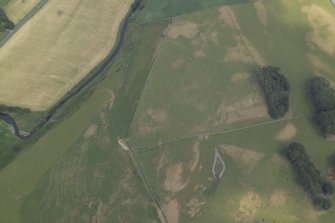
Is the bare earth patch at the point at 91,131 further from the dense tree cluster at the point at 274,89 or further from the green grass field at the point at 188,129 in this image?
the dense tree cluster at the point at 274,89

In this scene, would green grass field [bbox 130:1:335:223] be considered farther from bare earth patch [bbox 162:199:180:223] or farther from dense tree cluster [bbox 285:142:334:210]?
dense tree cluster [bbox 285:142:334:210]

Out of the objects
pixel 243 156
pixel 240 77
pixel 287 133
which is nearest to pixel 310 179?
pixel 287 133

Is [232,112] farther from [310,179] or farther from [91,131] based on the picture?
[91,131]

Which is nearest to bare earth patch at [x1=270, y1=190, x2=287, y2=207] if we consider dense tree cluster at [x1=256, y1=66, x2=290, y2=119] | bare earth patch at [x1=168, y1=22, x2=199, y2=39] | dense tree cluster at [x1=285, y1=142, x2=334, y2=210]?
dense tree cluster at [x1=285, y1=142, x2=334, y2=210]

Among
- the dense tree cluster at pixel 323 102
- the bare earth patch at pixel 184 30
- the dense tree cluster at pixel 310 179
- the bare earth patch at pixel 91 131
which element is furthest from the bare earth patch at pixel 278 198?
the bare earth patch at pixel 184 30

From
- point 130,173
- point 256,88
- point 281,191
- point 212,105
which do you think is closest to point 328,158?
point 281,191

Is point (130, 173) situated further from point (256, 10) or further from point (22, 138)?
point (256, 10)
